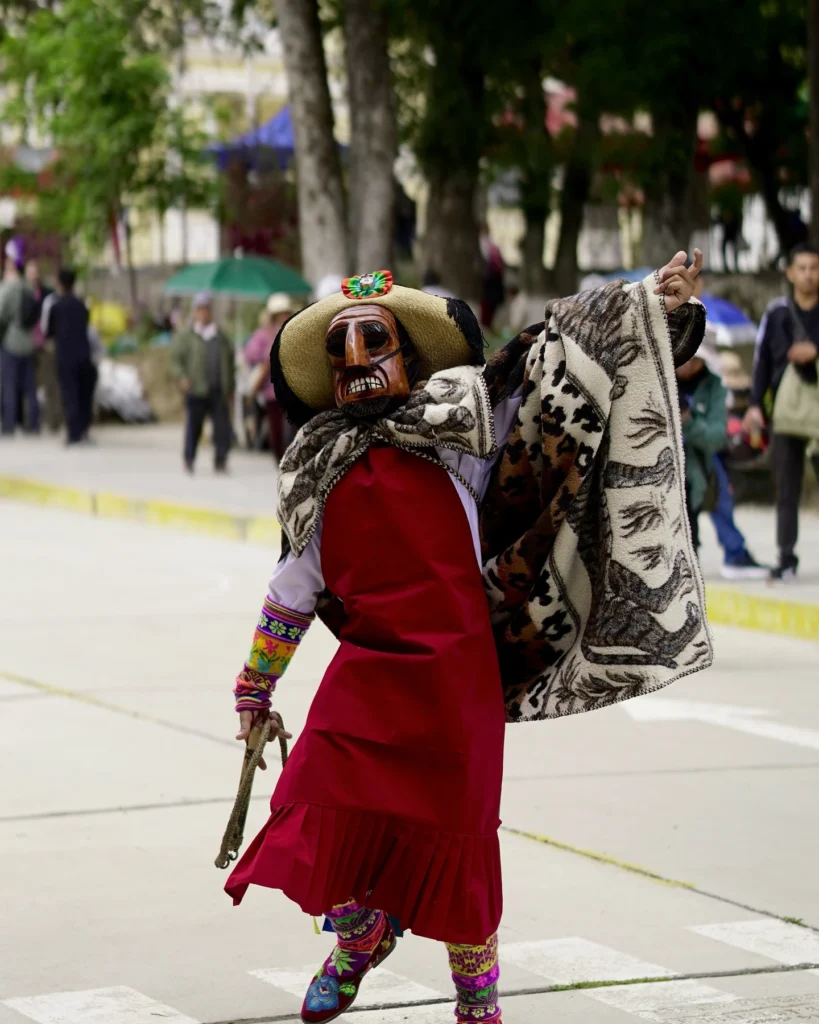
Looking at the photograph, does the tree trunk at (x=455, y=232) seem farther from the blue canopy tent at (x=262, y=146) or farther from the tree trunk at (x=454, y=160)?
the blue canopy tent at (x=262, y=146)

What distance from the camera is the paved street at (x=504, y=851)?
4.79 meters

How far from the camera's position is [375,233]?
1936 cm

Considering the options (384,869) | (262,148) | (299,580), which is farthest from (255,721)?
(262,148)

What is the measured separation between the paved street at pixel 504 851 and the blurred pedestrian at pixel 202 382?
842cm

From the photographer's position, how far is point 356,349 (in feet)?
14.0

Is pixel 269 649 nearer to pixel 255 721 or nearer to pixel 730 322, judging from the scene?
pixel 255 721

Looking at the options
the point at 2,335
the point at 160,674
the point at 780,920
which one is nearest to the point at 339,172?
the point at 2,335

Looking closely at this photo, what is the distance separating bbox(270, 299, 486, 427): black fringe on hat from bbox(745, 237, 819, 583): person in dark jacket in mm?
6791

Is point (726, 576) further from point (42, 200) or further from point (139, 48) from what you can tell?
point (42, 200)

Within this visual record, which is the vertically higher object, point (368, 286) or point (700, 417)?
point (368, 286)

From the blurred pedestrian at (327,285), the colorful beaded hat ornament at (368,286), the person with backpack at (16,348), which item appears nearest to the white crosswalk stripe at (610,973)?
the colorful beaded hat ornament at (368,286)

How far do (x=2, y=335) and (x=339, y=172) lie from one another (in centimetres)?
480

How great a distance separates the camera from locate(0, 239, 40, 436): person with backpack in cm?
2227

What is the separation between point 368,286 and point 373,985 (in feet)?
→ 5.34
